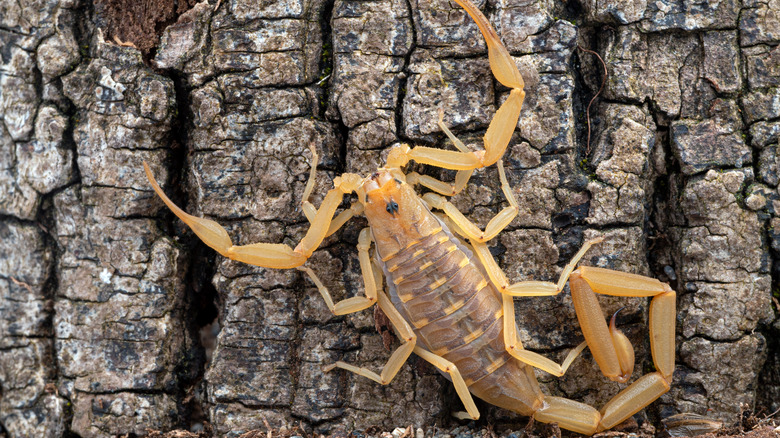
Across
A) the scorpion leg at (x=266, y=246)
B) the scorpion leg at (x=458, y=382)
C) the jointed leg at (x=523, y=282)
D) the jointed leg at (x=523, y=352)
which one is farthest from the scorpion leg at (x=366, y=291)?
the jointed leg at (x=523, y=352)

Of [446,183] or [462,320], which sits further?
[446,183]

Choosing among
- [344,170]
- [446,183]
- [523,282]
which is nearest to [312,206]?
[344,170]

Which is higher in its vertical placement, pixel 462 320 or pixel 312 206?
pixel 312 206

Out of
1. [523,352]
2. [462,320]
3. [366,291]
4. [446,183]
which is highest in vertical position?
[446,183]

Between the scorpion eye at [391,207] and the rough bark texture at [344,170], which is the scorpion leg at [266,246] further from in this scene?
the scorpion eye at [391,207]

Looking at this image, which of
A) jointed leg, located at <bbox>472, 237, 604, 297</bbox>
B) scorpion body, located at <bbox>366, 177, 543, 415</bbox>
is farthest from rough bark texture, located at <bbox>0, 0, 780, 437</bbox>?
scorpion body, located at <bbox>366, 177, 543, 415</bbox>

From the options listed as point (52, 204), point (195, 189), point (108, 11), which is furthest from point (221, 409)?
point (108, 11)

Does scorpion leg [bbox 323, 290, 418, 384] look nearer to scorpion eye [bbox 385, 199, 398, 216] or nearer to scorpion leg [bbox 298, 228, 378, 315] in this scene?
scorpion leg [bbox 298, 228, 378, 315]

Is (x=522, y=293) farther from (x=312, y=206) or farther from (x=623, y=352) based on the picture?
(x=312, y=206)
